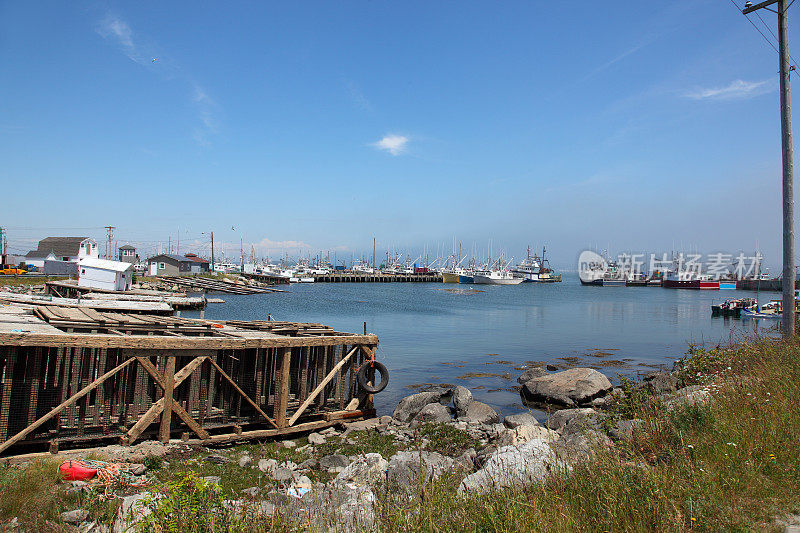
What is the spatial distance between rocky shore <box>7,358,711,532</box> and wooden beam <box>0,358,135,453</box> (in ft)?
3.63

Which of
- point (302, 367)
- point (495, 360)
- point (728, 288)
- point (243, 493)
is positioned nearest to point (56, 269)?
point (495, 360)

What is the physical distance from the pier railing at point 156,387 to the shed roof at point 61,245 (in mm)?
71129

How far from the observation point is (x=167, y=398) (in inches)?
401

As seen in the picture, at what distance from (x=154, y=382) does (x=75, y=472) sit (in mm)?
A: 2982

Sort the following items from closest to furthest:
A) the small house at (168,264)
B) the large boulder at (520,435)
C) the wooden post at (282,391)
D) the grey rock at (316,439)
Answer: the large boulder at (520,435), the grey rock at (316,439), the wooden post at (282,391), the small house at (168,264)

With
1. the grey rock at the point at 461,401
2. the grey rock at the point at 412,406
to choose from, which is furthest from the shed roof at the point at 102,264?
the grey rock at the point at 461,401

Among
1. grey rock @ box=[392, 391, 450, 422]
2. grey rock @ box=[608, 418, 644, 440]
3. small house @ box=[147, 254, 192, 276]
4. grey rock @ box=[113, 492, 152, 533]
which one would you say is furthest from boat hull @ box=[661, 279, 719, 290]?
grey rock @ box=[113, 492, 152, 533]

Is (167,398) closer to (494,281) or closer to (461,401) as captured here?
(461,401)

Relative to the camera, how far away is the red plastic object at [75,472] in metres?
7.76

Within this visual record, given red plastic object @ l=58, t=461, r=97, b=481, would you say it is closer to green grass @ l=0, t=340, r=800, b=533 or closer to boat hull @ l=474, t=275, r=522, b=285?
green grass @ l=0, t=340, r=800, b=533

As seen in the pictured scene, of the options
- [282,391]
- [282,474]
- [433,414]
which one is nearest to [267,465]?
[282,474]

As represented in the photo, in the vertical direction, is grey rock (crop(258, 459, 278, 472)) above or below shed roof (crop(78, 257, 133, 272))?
below

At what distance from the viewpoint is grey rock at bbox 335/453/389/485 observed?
7.97 metres

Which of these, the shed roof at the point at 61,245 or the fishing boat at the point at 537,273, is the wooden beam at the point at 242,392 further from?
the fishing boat at the point at 537,273
